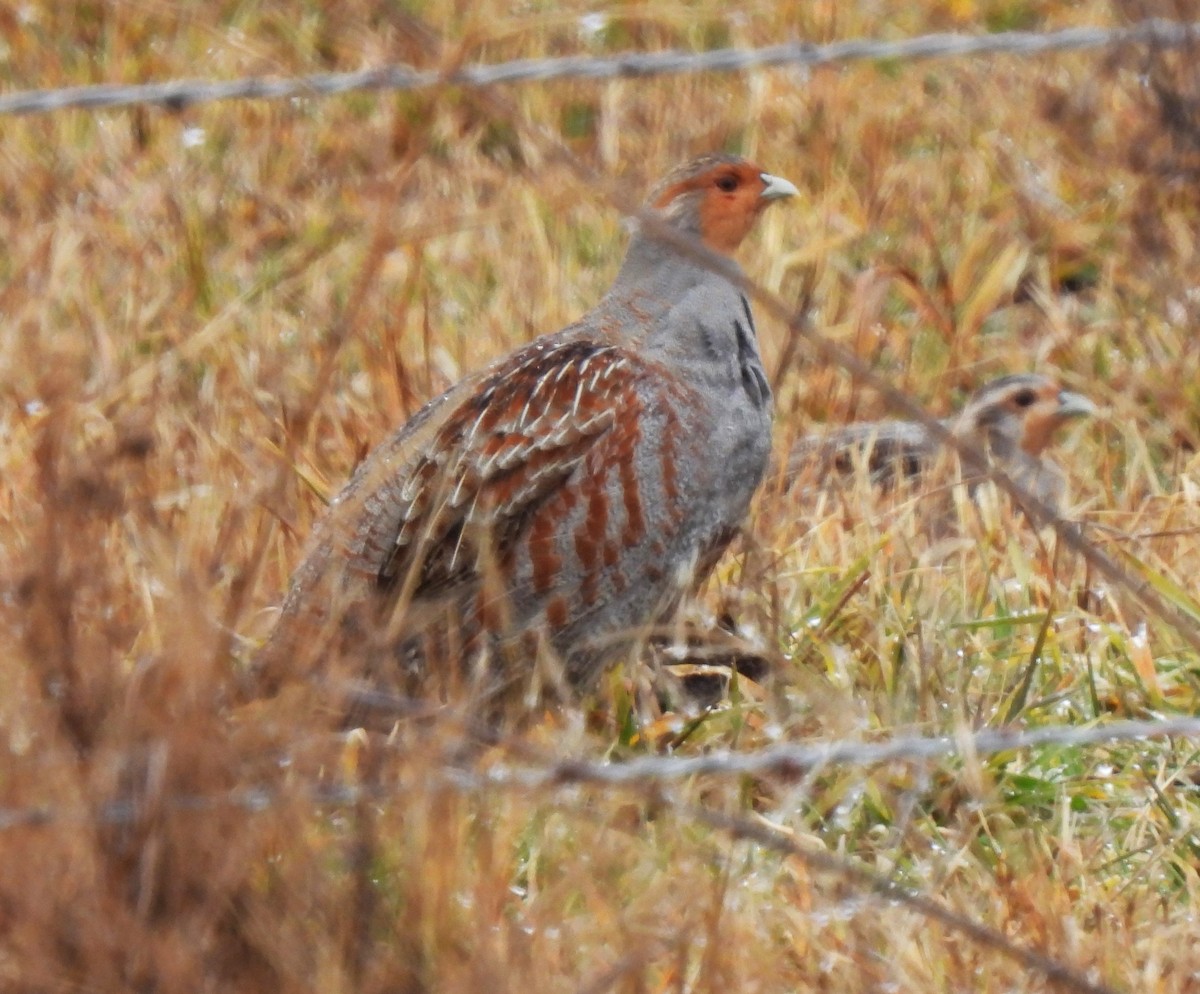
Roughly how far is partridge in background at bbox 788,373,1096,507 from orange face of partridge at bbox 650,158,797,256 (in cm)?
88

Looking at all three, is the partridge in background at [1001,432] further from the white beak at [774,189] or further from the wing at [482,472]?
the wing at [482,472]

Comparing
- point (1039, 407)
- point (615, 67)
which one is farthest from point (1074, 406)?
point (615, 67)

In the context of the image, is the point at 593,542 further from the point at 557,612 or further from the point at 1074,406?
the point at 1074,406

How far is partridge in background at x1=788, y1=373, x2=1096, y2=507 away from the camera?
5277mm

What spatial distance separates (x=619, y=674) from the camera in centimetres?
388

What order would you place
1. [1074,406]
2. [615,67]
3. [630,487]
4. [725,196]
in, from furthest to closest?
[1074,406] < [725,196] < [630,487] < [615,67]

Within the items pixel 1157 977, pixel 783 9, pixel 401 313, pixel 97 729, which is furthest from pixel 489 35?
pixel 783 9

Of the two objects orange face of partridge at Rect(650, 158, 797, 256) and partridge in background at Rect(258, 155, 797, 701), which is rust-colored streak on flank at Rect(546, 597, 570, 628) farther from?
orange face of partridge at Rect(650, 158, 797, 256)

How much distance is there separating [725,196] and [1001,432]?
1412 millimetres

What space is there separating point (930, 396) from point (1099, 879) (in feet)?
8.11

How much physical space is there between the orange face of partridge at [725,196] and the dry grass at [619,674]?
0.53 m

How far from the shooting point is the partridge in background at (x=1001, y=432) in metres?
5.28

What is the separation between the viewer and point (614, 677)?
3.88m

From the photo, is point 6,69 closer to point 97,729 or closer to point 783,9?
point 783,9
